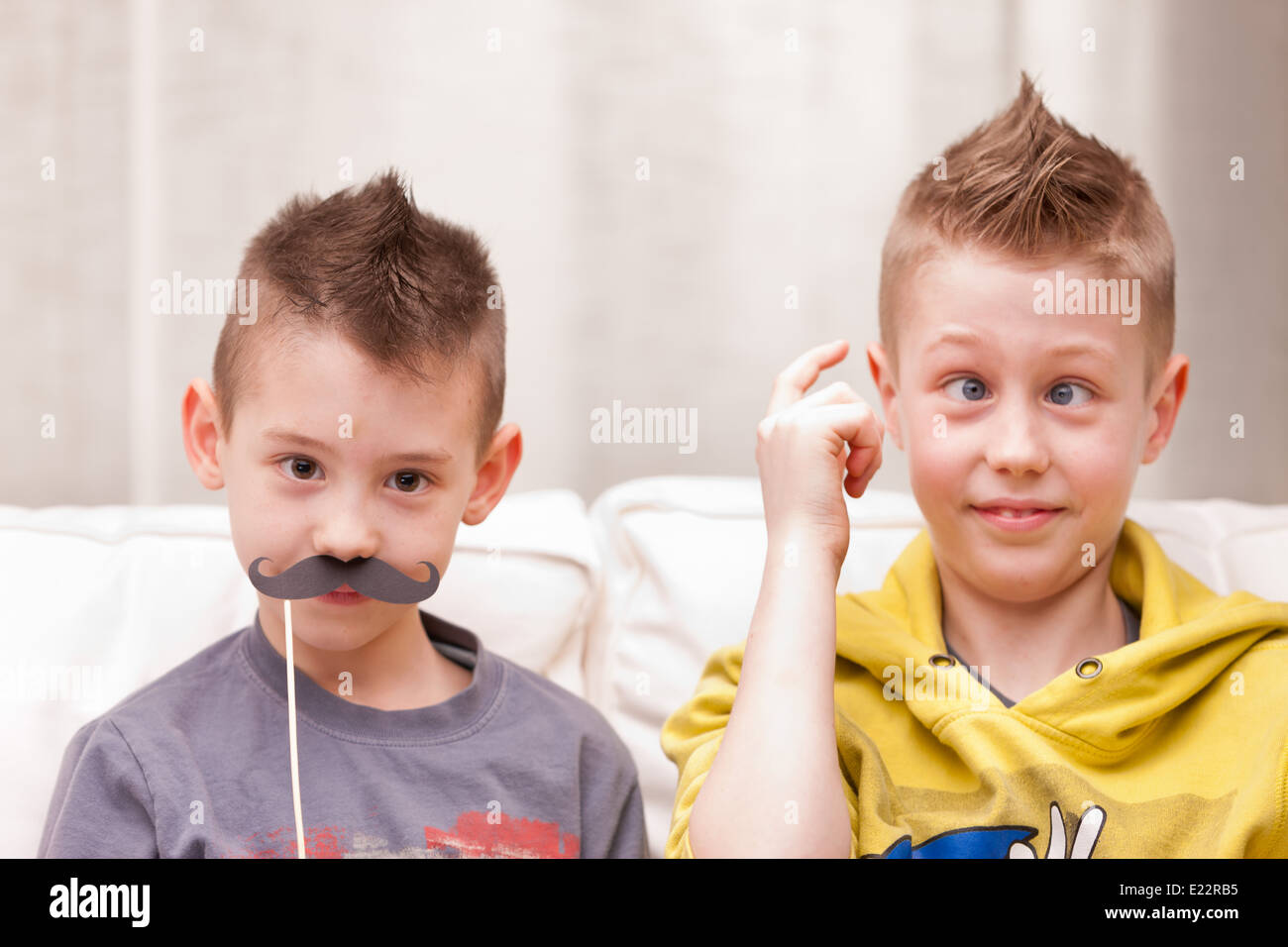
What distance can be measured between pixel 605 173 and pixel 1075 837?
35.4 inches

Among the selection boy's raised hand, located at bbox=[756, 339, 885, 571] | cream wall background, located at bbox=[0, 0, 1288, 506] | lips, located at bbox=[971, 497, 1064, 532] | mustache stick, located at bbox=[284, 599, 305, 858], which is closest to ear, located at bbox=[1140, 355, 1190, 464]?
lips, located at bbox=[971, 497, 1064, 532]

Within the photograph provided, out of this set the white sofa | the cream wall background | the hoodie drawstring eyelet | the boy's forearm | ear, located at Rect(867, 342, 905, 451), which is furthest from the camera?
the cream wall background

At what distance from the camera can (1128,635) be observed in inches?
35.7

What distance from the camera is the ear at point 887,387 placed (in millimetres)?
914

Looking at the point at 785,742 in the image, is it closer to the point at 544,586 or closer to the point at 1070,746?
the point at 1070,746

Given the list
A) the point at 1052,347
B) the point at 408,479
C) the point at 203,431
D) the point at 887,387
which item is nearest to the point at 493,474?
the point at 408,479

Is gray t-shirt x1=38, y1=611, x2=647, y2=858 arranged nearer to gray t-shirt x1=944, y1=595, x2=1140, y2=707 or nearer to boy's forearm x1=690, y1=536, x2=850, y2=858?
boy's forearm x1=690, y1=536, x2=850, y2=858

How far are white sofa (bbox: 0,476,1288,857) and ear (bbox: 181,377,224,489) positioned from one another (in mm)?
244

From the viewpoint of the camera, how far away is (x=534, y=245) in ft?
4.29

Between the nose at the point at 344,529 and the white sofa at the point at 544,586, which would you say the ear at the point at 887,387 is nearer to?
the white sofa at the point at 544,586

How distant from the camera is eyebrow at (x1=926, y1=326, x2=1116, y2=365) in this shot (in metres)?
0.81

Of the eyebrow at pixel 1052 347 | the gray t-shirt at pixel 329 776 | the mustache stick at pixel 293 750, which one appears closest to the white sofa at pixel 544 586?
the gray t-shirt at pixel 329 776
